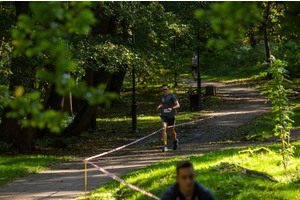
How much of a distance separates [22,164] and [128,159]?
11.3 feet

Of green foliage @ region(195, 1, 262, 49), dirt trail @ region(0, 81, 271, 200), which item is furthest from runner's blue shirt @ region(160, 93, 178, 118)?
green foliage @ region(195, 1, 262, 49)

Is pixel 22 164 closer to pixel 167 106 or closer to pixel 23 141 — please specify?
pixel 23 141

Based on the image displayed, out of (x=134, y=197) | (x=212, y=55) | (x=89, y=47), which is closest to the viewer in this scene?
(x=134, y=197)

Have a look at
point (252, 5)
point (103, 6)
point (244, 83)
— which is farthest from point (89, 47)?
point (244, 83)

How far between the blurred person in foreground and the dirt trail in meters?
5.20

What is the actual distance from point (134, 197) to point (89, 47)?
7.33 m

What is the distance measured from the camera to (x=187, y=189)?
3.44 meters

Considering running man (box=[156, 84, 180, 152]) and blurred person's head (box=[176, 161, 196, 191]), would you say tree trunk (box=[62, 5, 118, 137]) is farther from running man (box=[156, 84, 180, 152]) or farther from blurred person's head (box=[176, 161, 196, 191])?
blurred person's head (box=[176, 161, 196, 191])

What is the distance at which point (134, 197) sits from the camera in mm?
7426

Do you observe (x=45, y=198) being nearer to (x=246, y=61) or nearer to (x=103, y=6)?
(x=103, y=6)

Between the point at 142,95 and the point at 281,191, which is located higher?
the point at 142,95

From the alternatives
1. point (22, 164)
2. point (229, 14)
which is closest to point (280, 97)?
point (229, 14)

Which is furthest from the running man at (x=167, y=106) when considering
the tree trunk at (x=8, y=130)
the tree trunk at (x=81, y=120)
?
the tree trunk at (x=8, y=130)

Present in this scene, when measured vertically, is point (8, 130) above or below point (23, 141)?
above
